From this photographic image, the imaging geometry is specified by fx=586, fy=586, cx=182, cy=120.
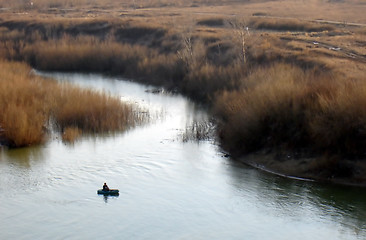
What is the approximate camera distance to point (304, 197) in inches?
737

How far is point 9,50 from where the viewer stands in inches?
1764

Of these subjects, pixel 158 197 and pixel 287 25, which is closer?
pixel 158 197

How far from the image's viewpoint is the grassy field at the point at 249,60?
21094mm

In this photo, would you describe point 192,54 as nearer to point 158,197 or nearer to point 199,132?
point 199,132

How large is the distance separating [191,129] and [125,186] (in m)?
6.89

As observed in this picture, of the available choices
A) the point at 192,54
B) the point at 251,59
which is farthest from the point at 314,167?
the point at 192,54

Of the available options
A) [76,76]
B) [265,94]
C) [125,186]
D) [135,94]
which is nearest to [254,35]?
[135,94]

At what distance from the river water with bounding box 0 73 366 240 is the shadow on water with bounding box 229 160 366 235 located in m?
0.03

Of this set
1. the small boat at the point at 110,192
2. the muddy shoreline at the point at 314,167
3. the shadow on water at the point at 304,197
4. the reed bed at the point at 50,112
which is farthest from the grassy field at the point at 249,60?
the small boat at the point at 110,192

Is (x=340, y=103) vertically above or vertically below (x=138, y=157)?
above

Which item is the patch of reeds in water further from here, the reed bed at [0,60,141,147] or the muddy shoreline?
the muddy shoreline

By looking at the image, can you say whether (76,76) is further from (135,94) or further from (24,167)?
(24,167)

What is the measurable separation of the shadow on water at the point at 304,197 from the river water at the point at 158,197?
31 millimetres

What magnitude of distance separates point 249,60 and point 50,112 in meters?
11.5
